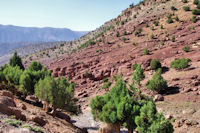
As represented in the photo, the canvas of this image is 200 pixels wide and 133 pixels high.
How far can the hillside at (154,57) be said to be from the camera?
1117 inches

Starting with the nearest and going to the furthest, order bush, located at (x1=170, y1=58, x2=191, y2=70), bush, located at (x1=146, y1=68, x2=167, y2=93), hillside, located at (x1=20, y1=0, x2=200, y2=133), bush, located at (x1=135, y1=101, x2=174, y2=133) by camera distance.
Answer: bush, located at (x1=135, y1=101, x2=174, y2=133) < hillside, located at (x1=20, y1=0, x2=200, y2=133) < bush, located at (x1=146, y1=68, x2=167, y2=93) < bush, located at (x1=170, y1=58, x2=191, y2=70)

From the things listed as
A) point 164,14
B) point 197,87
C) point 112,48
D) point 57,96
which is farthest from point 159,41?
point 57,96

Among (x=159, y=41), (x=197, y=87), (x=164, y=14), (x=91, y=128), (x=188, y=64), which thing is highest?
(x=164, y=14)

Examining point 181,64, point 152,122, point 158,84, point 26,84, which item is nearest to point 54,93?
point 26,84

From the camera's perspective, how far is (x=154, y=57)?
47.6 meters

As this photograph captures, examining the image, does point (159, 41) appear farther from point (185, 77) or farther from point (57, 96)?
point (57, 96)

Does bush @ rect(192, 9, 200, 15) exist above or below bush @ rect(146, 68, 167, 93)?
above

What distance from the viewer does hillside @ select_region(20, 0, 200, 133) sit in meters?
28.4

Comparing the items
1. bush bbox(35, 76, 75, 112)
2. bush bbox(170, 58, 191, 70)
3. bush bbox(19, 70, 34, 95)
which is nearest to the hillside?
bush bbox(170, 58, 191, 70)

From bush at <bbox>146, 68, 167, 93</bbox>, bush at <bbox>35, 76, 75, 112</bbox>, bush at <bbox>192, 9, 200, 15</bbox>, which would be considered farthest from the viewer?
bush at <bbox>192, 9, 200, 15</bbox>

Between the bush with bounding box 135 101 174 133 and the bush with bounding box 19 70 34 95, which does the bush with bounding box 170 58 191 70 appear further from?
the bush with bounding box 19 70 34 95

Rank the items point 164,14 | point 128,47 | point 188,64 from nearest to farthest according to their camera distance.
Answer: point 188,64 → point 128,47 → point 164,14

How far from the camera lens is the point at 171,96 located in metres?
30.5

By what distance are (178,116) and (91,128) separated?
14.1 metres
